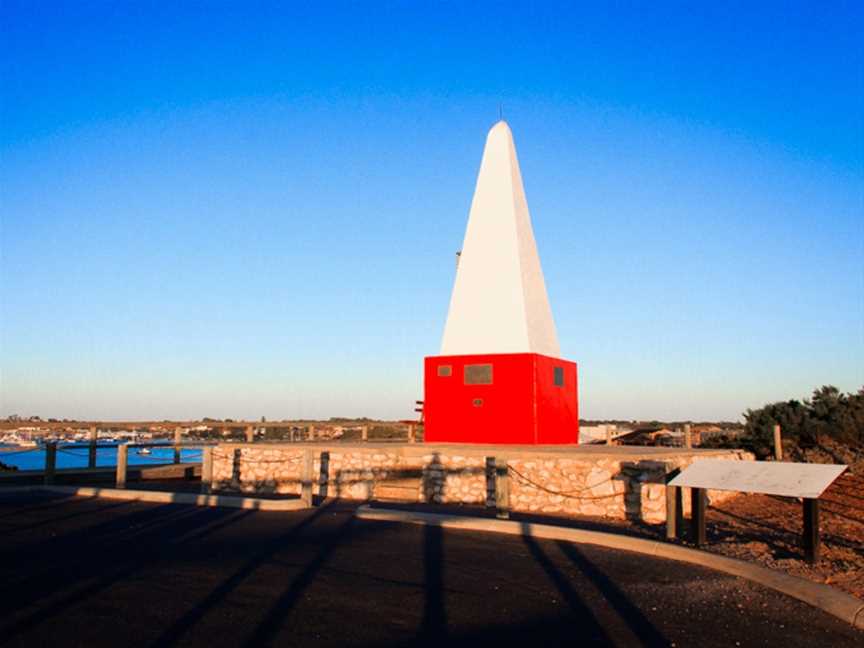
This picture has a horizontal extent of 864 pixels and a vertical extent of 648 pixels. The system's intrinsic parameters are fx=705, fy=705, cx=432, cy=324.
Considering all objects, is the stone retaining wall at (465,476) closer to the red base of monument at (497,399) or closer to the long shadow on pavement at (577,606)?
the red base of monument at (497,399)

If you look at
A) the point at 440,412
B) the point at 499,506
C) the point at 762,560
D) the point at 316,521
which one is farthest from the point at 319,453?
the point at 762,560

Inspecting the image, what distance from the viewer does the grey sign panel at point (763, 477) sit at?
307 inches

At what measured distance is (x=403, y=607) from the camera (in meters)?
6.01

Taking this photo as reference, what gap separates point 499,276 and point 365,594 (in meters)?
12.6

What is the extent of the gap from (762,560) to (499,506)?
4.13m

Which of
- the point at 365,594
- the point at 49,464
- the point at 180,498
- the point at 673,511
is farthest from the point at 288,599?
the point at 49,464

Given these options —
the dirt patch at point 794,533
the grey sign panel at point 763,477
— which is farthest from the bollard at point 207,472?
the dirt patch at point 794,533

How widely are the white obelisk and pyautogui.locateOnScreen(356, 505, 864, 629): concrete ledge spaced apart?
6753mm

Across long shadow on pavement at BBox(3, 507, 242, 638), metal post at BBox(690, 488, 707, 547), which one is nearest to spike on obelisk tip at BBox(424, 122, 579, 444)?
long shadow on pavement at BBox(3, 507, 242, 638)

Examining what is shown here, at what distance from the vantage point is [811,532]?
7699 mm

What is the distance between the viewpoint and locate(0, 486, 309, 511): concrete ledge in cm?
1249

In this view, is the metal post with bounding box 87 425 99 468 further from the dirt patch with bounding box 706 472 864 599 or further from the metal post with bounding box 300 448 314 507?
the dirt patch with bounding box 706 472 864 599

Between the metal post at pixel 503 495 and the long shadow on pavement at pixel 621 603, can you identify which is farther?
the metal post at pixel 503 495

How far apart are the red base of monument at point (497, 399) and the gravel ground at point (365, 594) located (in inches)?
282
